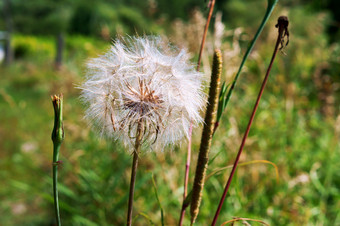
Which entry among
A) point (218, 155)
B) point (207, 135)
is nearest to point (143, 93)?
point (207, 135)

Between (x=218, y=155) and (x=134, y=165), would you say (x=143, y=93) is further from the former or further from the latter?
(x=218, y=155)

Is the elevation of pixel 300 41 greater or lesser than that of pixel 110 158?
greater

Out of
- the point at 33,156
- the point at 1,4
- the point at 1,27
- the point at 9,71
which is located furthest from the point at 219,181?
the point at 1,27

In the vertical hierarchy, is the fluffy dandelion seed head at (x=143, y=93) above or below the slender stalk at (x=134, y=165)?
above

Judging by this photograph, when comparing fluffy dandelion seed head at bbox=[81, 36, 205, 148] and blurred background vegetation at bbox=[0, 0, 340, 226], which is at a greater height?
fluffy dandelion seed head at bbox=[81, 36, 205, 148]

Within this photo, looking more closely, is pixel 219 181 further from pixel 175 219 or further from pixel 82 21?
pixel 82 21

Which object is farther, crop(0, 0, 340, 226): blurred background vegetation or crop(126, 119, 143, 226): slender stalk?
crop(0, 0, 340, 226): blurred background vegetation

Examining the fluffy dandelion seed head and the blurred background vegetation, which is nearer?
the fluffy dandelion seed head

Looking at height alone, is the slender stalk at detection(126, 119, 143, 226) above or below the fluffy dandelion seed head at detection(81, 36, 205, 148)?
below
